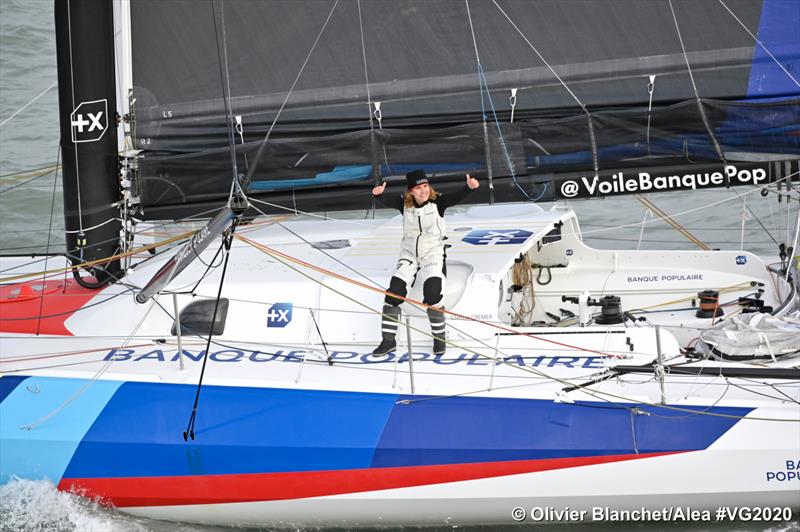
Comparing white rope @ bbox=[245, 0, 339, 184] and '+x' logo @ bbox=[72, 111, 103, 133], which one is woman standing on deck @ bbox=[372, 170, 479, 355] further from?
'+x' logo @ bbox=[72, 111, 103, 133]

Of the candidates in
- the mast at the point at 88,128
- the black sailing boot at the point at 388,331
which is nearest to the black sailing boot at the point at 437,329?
the black sailing boot at the point at 388,331

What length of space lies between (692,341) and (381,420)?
2092 millimetres

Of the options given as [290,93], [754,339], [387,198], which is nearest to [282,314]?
[387,198]

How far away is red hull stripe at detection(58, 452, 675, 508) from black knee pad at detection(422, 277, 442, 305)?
107cm

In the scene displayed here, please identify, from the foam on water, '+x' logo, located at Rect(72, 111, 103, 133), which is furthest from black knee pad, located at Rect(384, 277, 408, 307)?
'+x' logo, located at Rect(72, 111, 103, 133)

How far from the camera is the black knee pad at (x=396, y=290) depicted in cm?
623

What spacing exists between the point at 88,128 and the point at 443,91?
2233 mm

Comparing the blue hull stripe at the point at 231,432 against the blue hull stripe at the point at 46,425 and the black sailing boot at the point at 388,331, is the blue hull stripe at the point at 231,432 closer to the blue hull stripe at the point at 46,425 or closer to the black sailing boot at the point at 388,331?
the blue hull stripe at the point at 46,425

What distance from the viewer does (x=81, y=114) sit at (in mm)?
6977

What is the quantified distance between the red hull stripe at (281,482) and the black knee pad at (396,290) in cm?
103

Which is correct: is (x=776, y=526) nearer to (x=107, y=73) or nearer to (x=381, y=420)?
(x=381, y=420)

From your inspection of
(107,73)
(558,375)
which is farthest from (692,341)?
(107,73)

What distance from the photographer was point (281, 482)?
225 inches

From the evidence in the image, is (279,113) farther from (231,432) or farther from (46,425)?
Result: (46,425)
